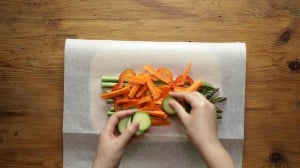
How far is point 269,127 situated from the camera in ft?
4.65

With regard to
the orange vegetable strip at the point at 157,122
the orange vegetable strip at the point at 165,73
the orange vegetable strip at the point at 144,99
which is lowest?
the orange vegetable strip at the point at 157,122

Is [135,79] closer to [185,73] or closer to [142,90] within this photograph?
[142,90]

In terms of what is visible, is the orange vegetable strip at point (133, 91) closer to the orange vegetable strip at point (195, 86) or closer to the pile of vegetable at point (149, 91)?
the pile of vegetable at point (149, 91)

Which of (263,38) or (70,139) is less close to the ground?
(263,38)

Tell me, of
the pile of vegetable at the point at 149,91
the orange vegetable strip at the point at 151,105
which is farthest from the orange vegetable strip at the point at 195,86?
the orange vegetable strip at the point at 151,105

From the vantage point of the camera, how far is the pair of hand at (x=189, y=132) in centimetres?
134

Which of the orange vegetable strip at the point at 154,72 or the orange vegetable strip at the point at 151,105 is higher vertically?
the orange vegetable strip at the point at 154,72

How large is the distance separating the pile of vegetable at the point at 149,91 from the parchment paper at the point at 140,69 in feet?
0.07

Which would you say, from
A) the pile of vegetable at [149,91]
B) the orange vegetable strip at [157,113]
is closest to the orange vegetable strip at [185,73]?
the pile of vegetable at [149,91]

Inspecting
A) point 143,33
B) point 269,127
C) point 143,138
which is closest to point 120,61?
point 143,33

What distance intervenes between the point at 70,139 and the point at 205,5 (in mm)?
573

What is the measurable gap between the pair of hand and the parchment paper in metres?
0.06

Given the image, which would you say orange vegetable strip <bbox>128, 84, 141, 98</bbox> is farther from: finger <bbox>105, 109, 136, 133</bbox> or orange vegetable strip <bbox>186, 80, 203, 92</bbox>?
orange vegetable strip <bbox>186, 80, 203, 92</bbox>

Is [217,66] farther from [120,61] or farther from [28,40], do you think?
[28,40]
